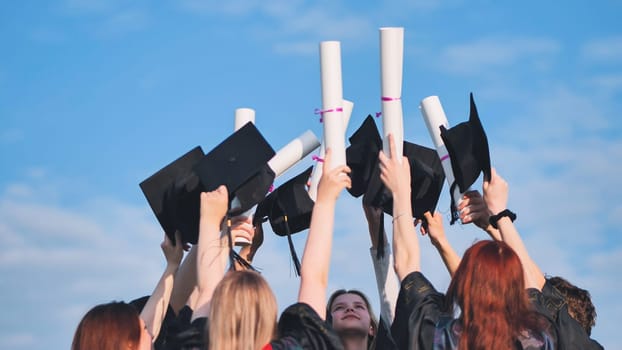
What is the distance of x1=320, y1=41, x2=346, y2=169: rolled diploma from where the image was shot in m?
6.45

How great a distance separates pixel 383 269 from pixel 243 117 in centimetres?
130

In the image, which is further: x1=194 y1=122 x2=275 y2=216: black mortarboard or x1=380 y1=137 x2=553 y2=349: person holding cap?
x1=194 y1=122 x2=275 y2=216: black mortarboard

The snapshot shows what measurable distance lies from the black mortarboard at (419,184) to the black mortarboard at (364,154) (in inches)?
9.3

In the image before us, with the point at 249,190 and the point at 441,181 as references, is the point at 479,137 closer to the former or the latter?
Result: the point at 441,181

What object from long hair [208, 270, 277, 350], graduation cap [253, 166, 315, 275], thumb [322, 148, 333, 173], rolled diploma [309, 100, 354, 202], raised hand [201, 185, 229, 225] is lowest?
long hair [208, 270, 277, 350]

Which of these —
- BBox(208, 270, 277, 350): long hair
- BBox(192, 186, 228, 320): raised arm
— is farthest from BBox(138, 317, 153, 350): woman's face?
BBox(208, 270, 277, 350): long hair

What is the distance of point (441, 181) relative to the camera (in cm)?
731

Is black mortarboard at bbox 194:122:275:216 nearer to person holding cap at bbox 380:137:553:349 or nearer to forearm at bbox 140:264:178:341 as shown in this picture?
forearm at bbox 140:264:178:341

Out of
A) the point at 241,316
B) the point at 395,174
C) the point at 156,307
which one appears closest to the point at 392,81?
the point at 395,174

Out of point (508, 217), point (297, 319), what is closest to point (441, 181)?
point (508, 217)

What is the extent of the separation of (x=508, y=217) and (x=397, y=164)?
26.1 inches

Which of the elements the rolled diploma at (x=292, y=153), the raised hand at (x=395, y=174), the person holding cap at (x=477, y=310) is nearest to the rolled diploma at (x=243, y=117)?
the rolled diploma at (x=292, y=153)

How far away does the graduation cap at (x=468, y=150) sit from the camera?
21.1ft

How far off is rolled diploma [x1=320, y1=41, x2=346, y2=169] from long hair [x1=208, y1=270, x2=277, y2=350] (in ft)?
5.06
